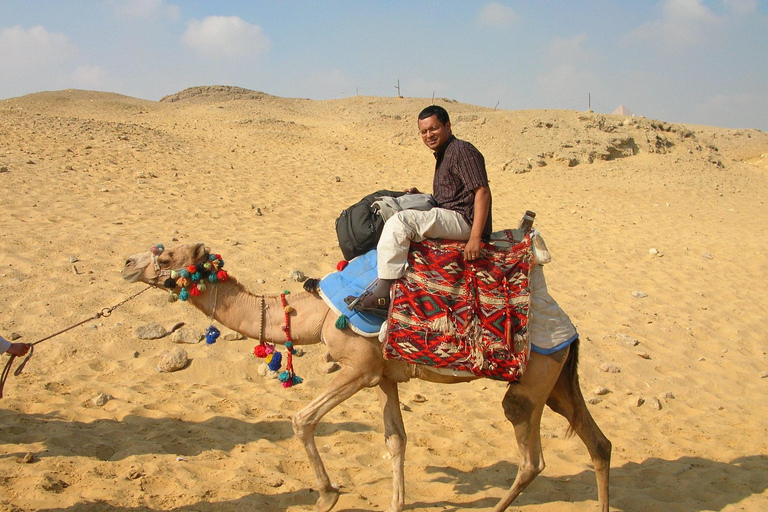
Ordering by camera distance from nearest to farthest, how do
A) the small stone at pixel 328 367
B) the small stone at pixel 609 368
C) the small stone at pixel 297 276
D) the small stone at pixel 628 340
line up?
the small stone at pixel 328 367 → the small stone at pixel 609 368 → the small stone at pixel 628 340 → the small stone at pixel 297 276

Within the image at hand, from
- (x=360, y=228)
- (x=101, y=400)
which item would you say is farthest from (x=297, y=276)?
(x=360, y=228)

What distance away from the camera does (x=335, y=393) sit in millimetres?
3664

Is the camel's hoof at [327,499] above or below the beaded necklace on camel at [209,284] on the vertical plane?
below

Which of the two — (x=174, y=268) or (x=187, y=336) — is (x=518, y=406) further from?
(x=187, y=336)

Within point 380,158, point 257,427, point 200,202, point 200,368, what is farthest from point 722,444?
point 380,158

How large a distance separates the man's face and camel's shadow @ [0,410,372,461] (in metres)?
2.53

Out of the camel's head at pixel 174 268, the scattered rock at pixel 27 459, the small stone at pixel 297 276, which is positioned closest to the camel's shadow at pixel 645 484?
the camel's head at pixel 174 268

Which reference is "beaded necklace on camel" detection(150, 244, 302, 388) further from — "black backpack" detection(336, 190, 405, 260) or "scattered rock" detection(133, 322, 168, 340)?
"scattered rock" detection(133, 322, 168, 340)

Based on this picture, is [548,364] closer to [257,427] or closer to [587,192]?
[257,427]

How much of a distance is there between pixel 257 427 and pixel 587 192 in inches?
513

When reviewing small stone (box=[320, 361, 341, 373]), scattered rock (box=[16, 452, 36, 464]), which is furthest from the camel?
small stone (box=[320, 361, 341, 373])

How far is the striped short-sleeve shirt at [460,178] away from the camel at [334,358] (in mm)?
974

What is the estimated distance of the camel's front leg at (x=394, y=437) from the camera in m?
3.90

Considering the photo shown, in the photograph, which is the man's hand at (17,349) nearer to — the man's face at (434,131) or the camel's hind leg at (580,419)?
the man's face at (434,131)
